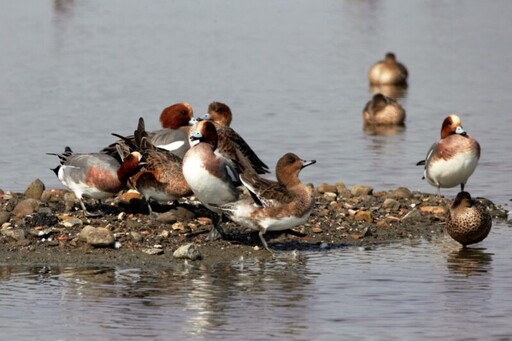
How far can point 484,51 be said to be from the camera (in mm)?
29781

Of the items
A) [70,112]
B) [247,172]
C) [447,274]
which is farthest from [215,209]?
[70,112]

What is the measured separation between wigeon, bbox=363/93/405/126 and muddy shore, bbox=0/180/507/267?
6959mm

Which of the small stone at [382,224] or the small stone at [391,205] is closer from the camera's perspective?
the small stone at [382,224]

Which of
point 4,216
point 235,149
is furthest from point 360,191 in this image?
point 4,216

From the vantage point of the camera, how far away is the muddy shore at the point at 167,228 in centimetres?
1116

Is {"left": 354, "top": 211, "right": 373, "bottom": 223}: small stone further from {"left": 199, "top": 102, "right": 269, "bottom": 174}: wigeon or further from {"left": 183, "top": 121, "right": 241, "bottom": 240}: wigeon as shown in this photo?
{"left": 183, "top": 121, "right": 241, "bottom": 240}: wigeon

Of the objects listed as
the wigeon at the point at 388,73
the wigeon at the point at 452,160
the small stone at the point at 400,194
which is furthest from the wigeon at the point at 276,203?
the wigeon at the point at 388,73

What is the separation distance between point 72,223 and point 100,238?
0.76 meters

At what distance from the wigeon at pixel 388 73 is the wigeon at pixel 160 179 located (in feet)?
45.7

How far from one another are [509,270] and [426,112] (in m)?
11.6

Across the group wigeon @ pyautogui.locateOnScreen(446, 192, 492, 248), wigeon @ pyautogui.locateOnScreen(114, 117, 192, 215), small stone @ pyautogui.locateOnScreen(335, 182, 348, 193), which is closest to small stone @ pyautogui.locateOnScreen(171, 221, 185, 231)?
wigeon @ pyautogui.locateOnScreen(114, 117, 192, 215)

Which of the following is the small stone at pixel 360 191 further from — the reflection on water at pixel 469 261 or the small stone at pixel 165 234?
the small stone at pixel 165 234

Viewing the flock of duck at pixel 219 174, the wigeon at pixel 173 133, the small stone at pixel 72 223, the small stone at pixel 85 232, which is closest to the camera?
the flock of duck at pixel 219 174

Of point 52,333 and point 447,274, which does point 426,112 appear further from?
point 52,333
